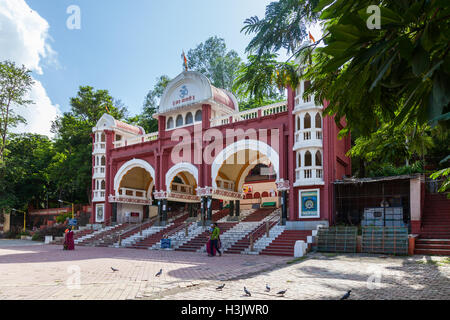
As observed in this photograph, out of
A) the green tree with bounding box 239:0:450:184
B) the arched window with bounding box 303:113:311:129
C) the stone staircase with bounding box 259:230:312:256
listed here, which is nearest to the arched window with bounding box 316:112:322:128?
the arched window with bounding box 303:113:311:129

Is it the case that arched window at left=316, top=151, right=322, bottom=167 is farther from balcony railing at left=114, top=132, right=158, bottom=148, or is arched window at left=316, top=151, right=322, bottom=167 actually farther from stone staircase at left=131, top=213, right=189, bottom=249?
balcony railing at left=114, top=132, right=158, bottom=148

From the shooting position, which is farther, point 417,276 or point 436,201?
point 436,201

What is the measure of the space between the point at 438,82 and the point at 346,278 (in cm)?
715

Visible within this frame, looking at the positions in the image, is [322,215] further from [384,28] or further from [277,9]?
[384,28]

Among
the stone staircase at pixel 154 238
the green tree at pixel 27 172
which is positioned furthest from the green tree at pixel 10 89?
the stone staircase at pixel 154 238

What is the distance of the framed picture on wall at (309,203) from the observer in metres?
18.0

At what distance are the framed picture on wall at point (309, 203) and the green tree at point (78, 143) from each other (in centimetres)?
1913

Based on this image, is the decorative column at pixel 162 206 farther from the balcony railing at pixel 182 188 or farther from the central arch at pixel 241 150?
the central arch at pixel 241 150

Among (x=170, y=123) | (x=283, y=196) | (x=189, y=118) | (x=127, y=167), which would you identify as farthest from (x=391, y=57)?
(x=127, y=167)

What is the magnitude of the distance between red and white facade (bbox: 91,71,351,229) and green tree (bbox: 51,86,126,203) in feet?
13.3

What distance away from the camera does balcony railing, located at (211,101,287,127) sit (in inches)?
822
